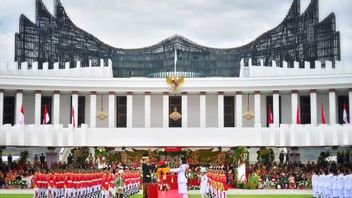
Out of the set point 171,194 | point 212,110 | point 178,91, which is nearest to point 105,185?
point 171,194

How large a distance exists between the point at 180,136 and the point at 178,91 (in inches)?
240

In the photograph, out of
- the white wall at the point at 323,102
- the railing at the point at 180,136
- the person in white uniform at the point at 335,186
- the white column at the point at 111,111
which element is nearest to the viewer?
the person in white uniform at the point at 335,186

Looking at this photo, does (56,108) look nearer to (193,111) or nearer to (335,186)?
(193,111)

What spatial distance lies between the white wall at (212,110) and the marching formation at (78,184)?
80.5ft

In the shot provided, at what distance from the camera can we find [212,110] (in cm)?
4872

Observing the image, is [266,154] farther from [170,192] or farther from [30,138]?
[30,138]

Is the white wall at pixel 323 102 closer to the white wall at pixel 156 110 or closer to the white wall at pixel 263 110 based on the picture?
the white wall at pixel 263 110

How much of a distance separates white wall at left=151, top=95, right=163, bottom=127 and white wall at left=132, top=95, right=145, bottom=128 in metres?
0.88

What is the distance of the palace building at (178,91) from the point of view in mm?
40219

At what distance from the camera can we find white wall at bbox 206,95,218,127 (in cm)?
4856

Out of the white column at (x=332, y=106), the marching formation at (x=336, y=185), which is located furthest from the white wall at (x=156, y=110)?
the marching formation at (x=336, y=185)

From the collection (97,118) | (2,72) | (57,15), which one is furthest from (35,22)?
(97,118)

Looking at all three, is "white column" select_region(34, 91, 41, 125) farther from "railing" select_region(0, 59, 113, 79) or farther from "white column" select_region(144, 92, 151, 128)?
"white column" select_region(144, 92, 151, 128)

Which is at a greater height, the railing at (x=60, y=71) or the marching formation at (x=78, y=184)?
the railing at (x=60, y=71)
